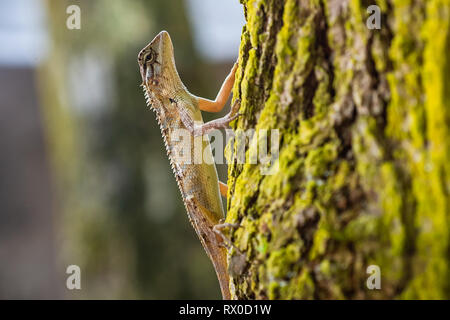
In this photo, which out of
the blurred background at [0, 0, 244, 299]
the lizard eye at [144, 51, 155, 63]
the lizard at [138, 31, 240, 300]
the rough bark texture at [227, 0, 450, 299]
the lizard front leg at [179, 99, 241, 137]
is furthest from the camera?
the blurred background at [0, 0, 244, 299]

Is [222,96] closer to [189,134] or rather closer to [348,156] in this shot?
[189,134]

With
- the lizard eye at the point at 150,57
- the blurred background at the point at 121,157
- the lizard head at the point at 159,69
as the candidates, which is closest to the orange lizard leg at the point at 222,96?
the lizard head at the point at 159,69

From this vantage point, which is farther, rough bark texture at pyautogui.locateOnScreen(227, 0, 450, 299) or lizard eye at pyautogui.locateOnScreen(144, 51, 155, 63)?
lizard eye at pyautogui.locateOnScreen(144, 51, 155, 63)

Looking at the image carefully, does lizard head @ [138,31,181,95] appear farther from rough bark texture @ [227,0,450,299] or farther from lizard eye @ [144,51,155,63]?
rough bark texture @ [227,0,450,299]

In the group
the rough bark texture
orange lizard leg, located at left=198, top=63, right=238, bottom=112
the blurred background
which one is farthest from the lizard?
the blurred background

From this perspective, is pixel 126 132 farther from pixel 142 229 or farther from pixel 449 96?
pixel 449 96

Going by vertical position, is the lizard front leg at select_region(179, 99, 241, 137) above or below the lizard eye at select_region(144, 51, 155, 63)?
below

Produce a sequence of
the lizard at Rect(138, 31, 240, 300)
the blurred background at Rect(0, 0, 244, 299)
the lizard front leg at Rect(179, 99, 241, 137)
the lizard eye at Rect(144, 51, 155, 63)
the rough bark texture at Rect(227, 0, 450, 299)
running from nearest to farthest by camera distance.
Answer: the rough bark texture at Rect(227, 0, 450, 299) → the lizard front leg at Rect(179, 99, 241, 137) → the lizard at Rect(138, 31, 240, 300) → the lizard eye at Rect(144, 51, 155, 63) → the blurred background at Rect(0, 0, 244, 299)
